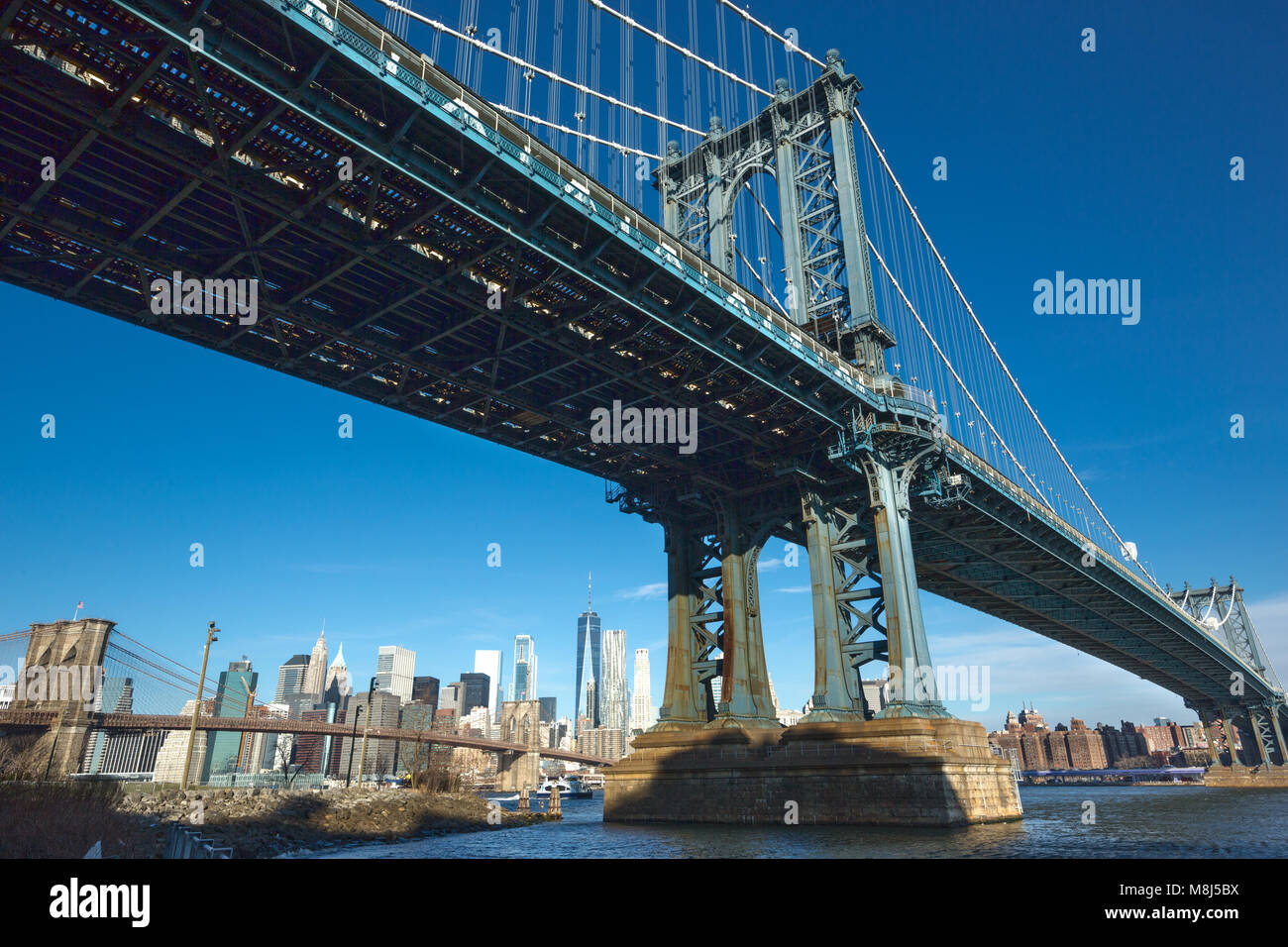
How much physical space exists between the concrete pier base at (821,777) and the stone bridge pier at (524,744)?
268ft

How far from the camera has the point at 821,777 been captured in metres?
32.3

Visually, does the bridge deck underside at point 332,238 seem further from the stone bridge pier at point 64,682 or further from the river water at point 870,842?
the stone bridge pier at point 64,682

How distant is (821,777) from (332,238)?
86.9ft

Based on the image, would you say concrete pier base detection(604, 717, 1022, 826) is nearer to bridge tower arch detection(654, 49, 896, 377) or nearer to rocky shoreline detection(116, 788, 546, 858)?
rocky shoreline detection(116, 788, 546, 858)

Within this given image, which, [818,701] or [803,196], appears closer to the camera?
[818,701]

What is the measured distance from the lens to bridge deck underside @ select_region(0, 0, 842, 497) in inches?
713

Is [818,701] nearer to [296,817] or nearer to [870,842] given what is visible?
[870,842]

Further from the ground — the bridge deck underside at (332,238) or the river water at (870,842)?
the bridge deck underside at (332,238)

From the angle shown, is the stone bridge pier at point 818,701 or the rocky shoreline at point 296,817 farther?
the stone bridge pier at point 818,701

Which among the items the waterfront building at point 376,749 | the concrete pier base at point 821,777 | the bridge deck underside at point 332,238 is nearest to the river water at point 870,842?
the concrete pier base at point 821,777

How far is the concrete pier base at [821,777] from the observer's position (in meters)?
30.2

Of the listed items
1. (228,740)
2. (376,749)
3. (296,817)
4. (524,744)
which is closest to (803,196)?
(296,817)

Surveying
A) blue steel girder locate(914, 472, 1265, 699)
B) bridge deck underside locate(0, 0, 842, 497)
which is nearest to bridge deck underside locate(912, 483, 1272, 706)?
blue steel girder locate(914, 472, 1265, 699)
